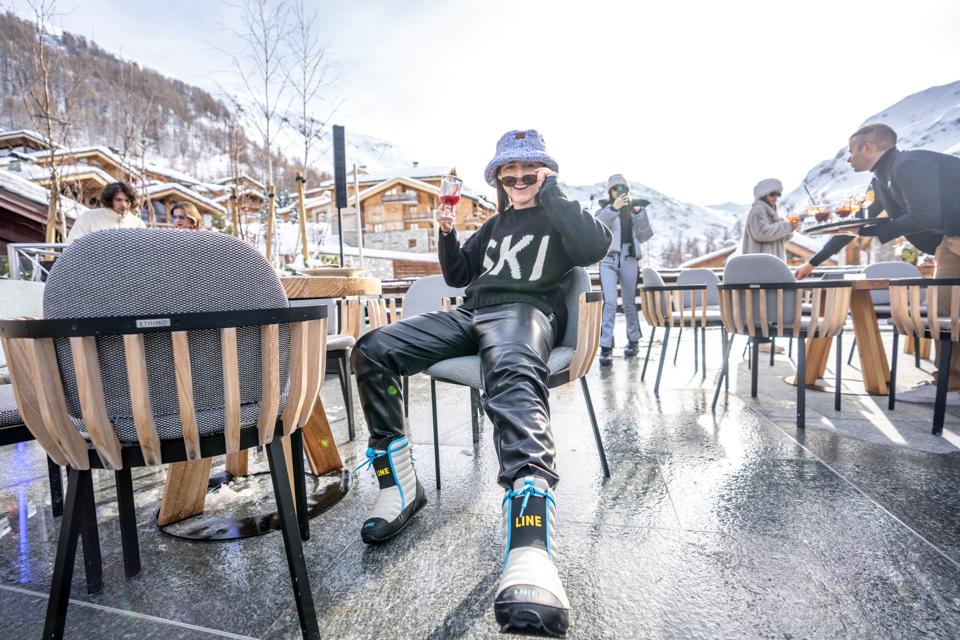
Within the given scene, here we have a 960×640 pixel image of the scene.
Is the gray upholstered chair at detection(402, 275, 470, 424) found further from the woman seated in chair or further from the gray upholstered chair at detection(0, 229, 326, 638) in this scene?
the gray upholstered chair at detection(0, 229, 326, 638)

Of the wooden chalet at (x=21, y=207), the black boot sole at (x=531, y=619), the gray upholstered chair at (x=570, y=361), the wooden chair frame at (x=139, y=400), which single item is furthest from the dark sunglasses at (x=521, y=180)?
the wooden chalet at (x=21, y=207)

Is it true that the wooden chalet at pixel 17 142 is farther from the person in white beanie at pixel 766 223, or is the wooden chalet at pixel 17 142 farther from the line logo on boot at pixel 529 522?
the line logo on boot at pixel 529 522

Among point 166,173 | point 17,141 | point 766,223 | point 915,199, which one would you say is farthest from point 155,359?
point 166,173

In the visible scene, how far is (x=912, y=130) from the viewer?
259ft

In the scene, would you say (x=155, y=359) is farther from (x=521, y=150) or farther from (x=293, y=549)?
(x=521, y=150)

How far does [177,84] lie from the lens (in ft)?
175

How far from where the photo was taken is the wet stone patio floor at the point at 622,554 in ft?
3.61

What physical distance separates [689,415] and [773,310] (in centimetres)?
75

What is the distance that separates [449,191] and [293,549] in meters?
1.34

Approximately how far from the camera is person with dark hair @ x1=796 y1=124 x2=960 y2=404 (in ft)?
8.63

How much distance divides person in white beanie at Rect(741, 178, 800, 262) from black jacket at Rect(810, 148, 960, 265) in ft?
5.69

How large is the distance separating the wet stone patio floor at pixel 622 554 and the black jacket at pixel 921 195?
119 centimetres

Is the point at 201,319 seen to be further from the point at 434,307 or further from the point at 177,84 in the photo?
the point at 177,84

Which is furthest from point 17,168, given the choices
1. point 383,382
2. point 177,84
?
point 177,84
